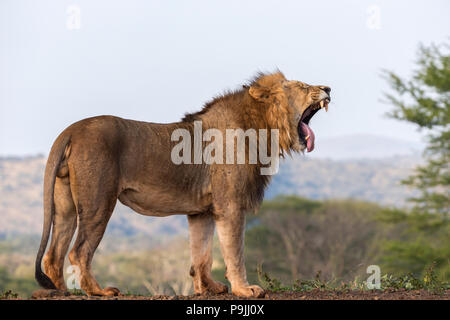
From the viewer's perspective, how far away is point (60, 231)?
7082mm

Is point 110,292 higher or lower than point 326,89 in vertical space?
lower

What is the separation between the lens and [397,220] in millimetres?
35406

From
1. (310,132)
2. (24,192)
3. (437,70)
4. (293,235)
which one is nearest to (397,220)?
(437,70)

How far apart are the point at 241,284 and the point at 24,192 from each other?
98505 millimetres

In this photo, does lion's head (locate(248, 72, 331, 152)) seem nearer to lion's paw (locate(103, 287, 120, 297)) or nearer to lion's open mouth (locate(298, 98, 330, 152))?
lion's open mouth (locate(298, 98, 330, 152))

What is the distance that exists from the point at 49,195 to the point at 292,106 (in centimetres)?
273

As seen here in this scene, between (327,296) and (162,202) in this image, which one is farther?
(327,296)

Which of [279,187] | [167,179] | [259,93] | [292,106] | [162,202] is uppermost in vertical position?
[259,93]

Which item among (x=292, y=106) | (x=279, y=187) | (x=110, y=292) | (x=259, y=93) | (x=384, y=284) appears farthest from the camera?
(x=279, y=187)

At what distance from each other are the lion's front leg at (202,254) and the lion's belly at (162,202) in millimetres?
272

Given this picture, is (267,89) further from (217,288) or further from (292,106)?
(217,288)

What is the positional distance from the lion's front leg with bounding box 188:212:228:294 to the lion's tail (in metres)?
1.64

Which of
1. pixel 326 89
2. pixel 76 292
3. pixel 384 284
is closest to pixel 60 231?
pixel 76 292
